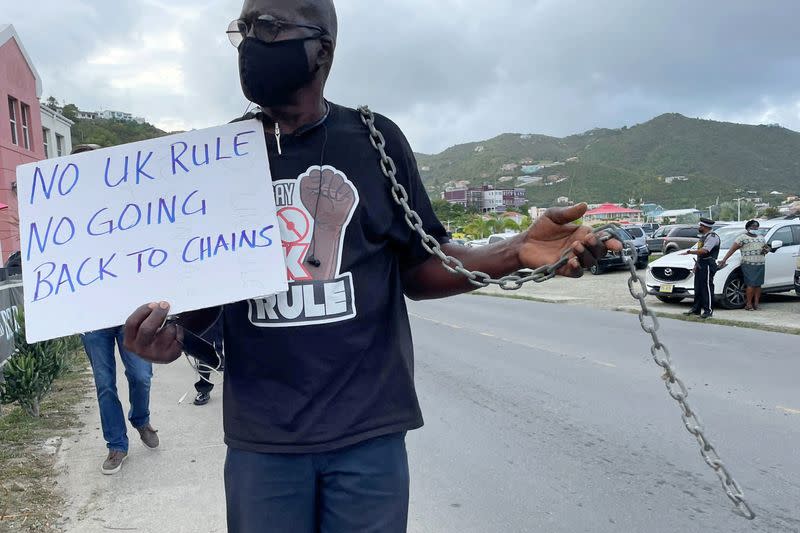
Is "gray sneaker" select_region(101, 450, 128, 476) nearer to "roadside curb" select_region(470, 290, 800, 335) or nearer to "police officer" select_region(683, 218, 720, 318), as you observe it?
"roadside curb" select_region(470, 290, 800, 335)

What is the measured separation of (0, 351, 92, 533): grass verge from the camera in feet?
12.3

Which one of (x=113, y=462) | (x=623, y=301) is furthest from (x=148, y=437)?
(x=623, y=301)

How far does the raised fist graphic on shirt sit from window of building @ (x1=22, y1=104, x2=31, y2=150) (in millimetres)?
27041

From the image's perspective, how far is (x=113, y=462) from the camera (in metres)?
4.52

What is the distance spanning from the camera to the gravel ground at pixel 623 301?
11.7 metres

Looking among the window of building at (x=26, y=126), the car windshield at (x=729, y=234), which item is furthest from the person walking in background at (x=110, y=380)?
the window of building at (x=26, y=126)

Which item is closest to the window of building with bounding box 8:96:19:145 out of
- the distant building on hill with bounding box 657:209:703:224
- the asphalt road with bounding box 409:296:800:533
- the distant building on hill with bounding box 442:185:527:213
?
the asphalt road with bounding box 409:296:800:533

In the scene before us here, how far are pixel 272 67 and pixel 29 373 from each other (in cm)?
517

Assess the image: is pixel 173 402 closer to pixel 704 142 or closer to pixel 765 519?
pixel 765 519

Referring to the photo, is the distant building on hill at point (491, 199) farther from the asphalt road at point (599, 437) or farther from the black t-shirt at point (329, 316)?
the black t-shirt at point (329, 316)

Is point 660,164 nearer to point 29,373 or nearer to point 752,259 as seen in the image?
point 752,259

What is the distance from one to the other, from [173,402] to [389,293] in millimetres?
5392

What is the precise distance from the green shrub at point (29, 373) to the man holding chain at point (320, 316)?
4.68m

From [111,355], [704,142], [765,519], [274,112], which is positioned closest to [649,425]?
[765,519]
